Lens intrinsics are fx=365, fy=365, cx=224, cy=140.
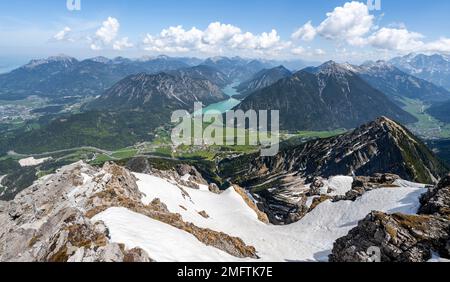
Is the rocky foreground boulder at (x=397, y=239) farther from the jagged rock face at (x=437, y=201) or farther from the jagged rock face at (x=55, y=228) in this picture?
the jagged rock face at (x=55, y=228)

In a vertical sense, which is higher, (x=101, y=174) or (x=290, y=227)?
(x=101, y=174)

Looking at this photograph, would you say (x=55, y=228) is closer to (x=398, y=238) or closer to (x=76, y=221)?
(x=76, y=221)

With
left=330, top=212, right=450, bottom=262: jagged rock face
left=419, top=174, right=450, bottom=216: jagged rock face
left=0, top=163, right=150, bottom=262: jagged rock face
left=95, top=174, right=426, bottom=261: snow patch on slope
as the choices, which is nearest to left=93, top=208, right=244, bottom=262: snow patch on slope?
left=95, top=174, right=426, bottom=261: snow patch on slope

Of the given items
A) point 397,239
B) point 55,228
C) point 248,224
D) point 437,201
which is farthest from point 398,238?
point 55,228

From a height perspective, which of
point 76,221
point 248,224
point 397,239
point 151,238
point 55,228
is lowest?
point 248,224

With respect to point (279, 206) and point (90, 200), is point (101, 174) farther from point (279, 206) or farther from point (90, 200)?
point (279, 206)
